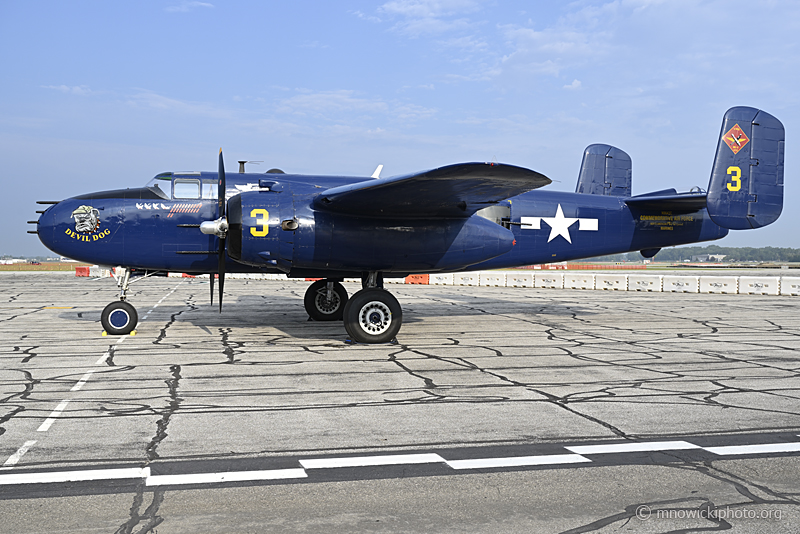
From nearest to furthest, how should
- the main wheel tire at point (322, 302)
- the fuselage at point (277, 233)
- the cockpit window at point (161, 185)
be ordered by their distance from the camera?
the fuselage at point (277, 233) < the cockpit window at point (161, 185) < the main wheel tire at point (322, 302)

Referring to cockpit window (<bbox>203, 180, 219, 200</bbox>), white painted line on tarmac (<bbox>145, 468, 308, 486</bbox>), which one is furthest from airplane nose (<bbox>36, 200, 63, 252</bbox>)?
white painted line on tarmac (<bbox>145, 468, 308, 486</bbox>)

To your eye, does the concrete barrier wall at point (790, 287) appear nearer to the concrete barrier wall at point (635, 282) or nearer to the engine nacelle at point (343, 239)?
the concrete barrier wall at point (635, 282)

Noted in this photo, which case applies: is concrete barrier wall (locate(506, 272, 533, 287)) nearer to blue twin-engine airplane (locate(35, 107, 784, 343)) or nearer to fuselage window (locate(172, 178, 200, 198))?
blue twin-engine airplane (locate(35, 107, 784, 343))

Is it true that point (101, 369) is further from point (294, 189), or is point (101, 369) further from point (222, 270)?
point (294, 189)

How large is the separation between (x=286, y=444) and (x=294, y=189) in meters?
7.91

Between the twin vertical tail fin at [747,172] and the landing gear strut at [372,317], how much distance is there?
379 inches

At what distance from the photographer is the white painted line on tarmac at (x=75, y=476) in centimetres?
474

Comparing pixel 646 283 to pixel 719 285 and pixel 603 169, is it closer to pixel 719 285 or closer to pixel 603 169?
pixel 719 285

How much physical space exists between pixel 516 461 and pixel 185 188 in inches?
445

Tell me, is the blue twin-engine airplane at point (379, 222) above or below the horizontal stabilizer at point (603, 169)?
below

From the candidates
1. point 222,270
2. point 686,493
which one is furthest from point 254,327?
point 686,493

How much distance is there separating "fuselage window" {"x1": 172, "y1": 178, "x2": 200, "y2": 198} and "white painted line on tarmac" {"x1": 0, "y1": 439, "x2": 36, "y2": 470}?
9195 millimetres

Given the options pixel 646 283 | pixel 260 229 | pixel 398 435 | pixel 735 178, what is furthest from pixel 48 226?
pixel 646 283

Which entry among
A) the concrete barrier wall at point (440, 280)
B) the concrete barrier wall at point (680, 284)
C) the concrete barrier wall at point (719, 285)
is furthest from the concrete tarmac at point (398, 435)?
the concrete barrier wall at point (440, 280)
